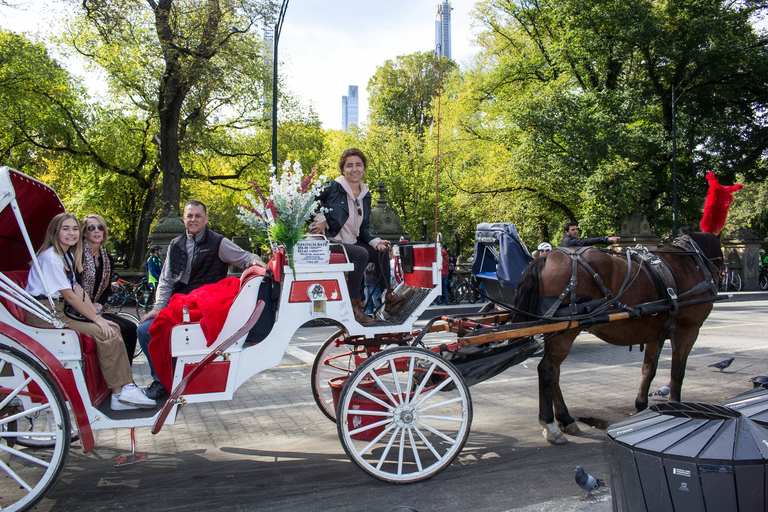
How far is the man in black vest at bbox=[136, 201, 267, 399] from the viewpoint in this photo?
14.0 ft

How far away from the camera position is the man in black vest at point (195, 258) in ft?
14.0

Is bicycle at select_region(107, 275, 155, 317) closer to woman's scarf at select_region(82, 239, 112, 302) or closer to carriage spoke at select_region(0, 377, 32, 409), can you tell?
woman's scarf at select_region(82, 239, 112, 302)

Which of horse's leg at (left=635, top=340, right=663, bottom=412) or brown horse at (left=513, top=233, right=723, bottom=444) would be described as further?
horse's leg at (left=635, top=340, right=663, bottom=412)

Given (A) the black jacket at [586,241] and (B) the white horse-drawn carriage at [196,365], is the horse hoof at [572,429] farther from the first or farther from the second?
(A) the black jacket at [586,241]

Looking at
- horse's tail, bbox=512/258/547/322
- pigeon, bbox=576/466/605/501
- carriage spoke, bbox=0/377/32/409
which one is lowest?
pigeon, bbox=576/466/605/501

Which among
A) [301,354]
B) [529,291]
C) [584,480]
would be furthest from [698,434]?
[301,354]

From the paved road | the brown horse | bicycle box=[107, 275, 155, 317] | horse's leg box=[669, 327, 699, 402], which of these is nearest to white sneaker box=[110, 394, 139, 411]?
the paved road

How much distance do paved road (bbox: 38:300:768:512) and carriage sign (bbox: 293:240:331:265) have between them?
5.12 feet

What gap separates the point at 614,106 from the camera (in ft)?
65.6

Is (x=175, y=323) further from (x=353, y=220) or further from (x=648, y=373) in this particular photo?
(x=648, y=373)

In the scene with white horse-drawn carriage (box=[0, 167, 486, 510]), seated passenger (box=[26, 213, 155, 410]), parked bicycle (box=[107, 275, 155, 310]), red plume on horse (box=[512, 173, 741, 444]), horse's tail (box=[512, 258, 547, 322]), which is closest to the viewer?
white horse-drawn carriage (box=[0, 167, 486, 510])

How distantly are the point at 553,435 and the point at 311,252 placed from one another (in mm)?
2562

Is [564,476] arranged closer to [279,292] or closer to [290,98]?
[279,292]

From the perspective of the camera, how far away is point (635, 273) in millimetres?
5020
